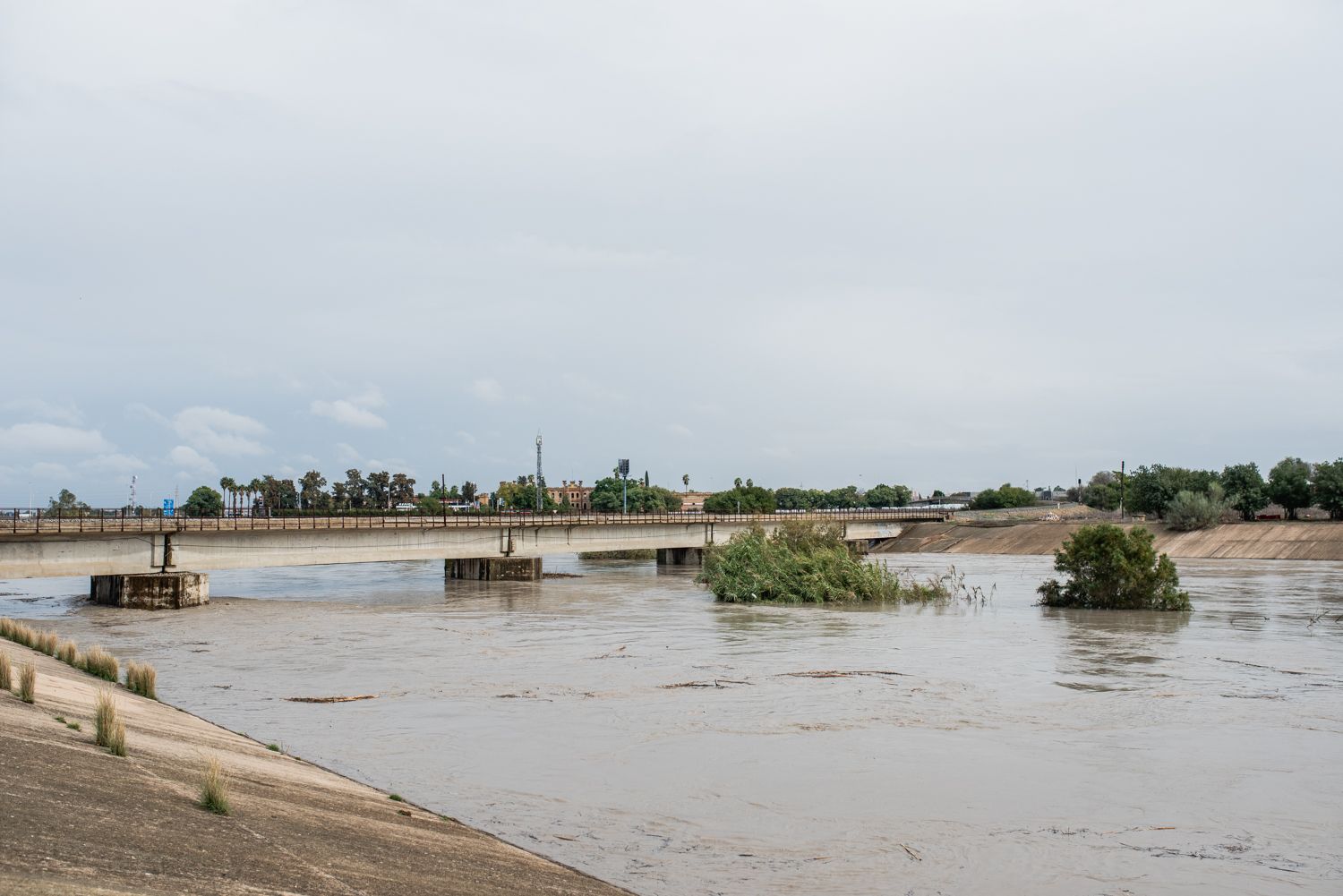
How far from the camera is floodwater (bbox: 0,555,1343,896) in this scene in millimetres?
14695

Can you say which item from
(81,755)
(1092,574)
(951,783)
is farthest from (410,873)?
(1092,574)

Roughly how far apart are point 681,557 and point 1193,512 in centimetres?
5475

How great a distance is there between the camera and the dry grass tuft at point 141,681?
82.7 ft

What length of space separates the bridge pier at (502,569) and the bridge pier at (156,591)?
2598cm

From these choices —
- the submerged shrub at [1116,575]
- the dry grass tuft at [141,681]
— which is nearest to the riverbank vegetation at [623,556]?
the submerged shrub at [1116,575]

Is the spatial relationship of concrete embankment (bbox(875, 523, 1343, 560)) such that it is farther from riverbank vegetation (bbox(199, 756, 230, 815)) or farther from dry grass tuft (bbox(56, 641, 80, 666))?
riverbank vegetation (bbox(199, 756, 230, 815))

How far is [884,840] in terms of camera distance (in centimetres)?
1541

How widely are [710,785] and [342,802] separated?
678 cm

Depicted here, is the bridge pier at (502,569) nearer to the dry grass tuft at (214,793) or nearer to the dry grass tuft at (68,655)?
the dry grass tuft at (68,655)

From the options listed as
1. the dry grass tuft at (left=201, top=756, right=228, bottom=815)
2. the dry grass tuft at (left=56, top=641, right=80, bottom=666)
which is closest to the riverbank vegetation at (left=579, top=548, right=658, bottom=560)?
the dry grass tuft at (left=56, top=641, right=80, bottom=666)

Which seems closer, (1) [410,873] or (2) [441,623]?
(1) [410,873]

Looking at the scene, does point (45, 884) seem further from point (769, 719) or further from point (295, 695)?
point (295, 695)

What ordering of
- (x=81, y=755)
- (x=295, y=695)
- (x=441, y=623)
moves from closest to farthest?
(x=81, y=755) < (x=295, y=695) < (x=441, y=623)

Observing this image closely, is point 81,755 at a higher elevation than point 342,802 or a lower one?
higher
